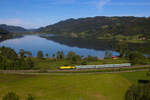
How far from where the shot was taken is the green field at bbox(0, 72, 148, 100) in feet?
134

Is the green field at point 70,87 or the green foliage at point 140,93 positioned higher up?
the green foliage at point 140,93

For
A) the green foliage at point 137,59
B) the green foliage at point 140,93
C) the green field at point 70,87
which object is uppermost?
the green foliage at point 137,59

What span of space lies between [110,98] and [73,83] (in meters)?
14.2

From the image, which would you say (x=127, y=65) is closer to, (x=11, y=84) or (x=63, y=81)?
(x=63, y=81)

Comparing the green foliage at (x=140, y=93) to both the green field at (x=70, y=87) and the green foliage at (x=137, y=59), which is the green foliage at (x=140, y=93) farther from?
the green foliage at (x=137, y=59)

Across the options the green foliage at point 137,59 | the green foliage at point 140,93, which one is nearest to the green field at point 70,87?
the green foliage at point 140,93

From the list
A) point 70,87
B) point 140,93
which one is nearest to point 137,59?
point 70,87

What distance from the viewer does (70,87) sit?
155 feet

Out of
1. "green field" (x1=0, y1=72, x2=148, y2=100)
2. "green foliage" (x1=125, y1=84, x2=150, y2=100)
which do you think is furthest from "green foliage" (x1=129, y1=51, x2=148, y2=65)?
"green foliage" (x1=125, y1=84, x2=150, y2=100)

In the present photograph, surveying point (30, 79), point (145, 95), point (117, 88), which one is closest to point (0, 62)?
point (30, 79)

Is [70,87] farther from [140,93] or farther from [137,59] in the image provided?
[137,59]

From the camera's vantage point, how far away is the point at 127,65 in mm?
80438

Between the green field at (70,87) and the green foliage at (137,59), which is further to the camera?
the green foliage at (137,59)

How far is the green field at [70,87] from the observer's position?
40969 millimetres
